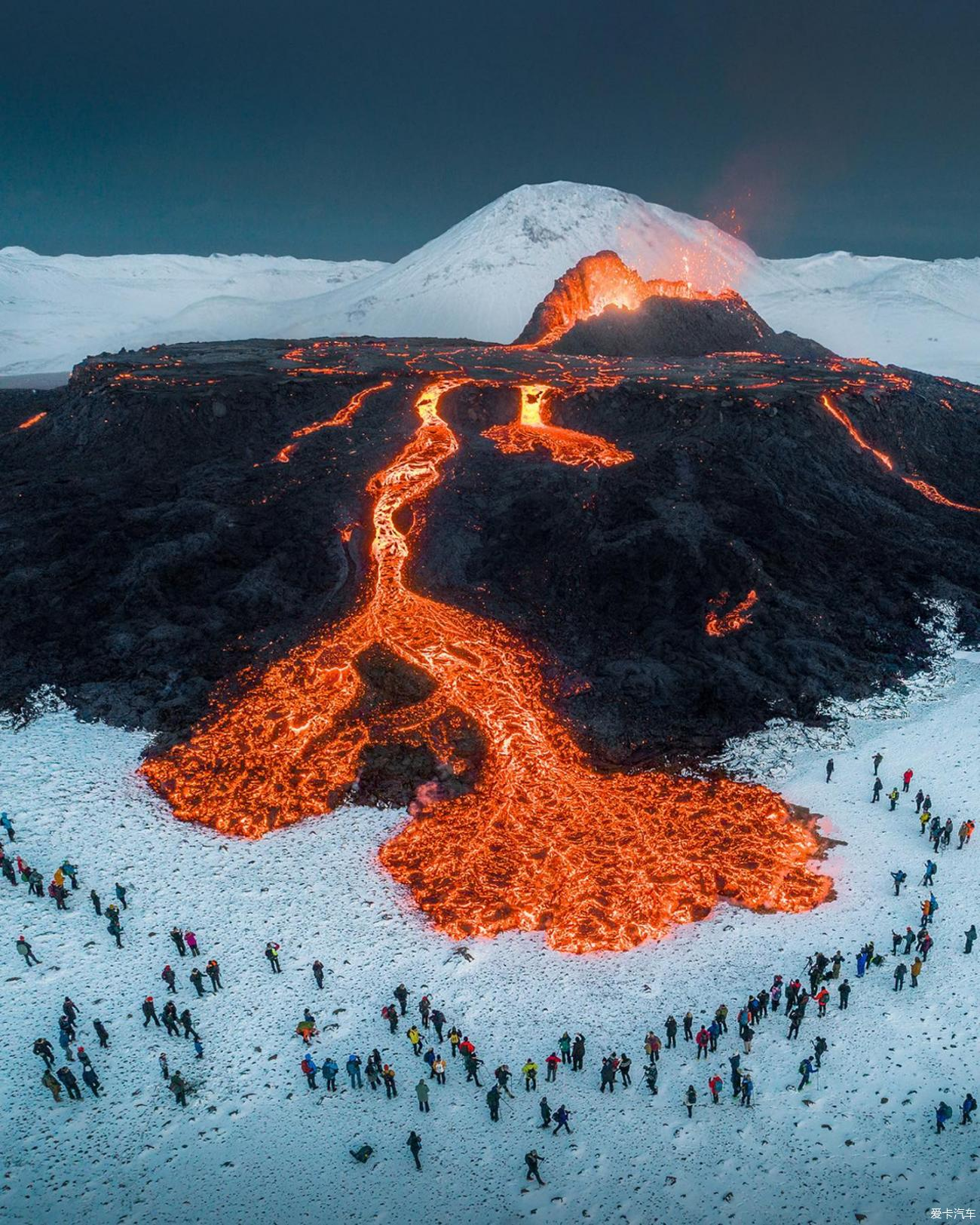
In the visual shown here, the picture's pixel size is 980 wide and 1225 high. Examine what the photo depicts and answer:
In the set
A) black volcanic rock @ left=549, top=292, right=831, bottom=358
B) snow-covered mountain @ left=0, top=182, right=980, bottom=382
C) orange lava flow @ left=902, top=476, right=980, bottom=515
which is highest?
snow-covered mountain @ left=0, top=182, right=980, bottom=382

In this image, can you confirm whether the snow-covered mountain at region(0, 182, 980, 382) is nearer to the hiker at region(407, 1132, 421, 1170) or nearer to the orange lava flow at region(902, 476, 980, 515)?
the orange lava flow at region(902, 476, 980, 515)

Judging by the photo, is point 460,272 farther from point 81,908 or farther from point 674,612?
point 81,908

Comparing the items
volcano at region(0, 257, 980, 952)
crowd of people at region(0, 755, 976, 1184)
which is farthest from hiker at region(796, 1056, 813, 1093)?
volcano at region(0, 257, 980, 952)

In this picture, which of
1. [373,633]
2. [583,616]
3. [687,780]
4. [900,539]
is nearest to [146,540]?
[373,633]

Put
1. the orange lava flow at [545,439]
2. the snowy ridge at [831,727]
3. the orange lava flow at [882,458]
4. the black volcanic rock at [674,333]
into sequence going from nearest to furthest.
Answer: the snowy ridge at [831,727] < the orange lava flow at [545,439] < the orange lava flow at [882,458] < the black volcanic rock at [674,333]

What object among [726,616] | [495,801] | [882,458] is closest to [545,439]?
[726,616]

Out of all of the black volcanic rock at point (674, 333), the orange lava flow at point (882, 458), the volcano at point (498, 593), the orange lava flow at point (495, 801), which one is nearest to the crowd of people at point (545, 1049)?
the orange lava flow at point (495, 801)

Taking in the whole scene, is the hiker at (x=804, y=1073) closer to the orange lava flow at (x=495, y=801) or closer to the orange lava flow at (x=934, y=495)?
the orange lava flow at (x=495, y=801)
